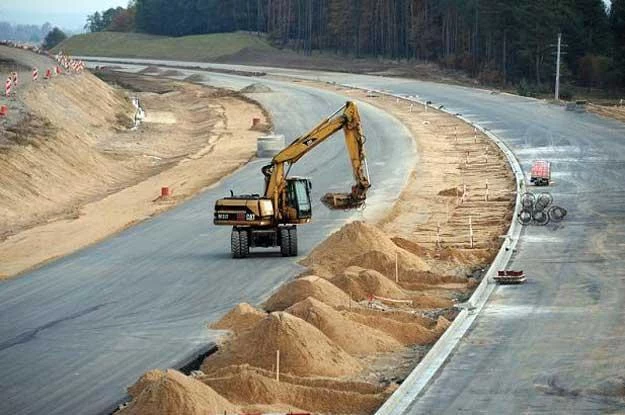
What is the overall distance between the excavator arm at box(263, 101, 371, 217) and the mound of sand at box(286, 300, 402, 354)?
34.7 feet

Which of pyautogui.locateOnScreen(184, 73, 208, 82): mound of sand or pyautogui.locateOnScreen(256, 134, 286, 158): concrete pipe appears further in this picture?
pyautogui.locateOnScreen(184, 73, 208, 82): mound of sand

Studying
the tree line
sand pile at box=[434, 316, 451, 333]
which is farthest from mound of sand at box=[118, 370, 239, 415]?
the tree line

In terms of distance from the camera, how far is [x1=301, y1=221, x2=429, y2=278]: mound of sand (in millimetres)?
36156

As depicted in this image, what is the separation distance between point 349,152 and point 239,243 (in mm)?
4122

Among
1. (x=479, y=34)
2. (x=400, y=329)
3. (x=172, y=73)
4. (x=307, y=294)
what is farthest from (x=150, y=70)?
(x=400, y=329)

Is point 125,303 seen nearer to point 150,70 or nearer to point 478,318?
point 478,318

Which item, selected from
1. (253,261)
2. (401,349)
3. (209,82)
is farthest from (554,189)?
(209,82)

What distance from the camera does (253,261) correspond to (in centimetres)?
3916

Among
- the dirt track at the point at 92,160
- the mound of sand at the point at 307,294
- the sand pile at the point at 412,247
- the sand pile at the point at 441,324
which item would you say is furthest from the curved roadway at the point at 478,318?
the sand pile at the point at 412,247

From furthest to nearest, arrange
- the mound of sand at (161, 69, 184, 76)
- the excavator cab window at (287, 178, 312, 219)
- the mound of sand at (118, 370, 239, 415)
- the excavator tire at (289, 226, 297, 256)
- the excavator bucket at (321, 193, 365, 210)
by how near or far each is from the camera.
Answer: the mound of sand at (161, 69, 184, 76) → the excavator tire at (289, 226, 297, 256) → the excavator cab window at (287, 178, 312, 219) → the excavator bucket at (321, 193, 365, 210) → the mound of sand at (118, 370, 239, 415)

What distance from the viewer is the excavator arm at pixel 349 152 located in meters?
37.8

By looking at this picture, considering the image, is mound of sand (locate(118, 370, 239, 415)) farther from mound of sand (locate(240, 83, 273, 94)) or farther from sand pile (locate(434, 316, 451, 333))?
mound of sand (locate(240, 83, 273, 94))

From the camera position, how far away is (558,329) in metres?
28.3

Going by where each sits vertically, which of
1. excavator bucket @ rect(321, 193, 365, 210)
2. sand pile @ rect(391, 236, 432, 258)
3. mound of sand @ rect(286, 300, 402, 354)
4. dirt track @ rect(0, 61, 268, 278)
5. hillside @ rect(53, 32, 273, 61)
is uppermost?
excavator bucket @ rect(321, 193, 365, 210)
